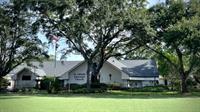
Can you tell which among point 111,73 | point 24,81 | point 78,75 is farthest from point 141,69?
point 24,81

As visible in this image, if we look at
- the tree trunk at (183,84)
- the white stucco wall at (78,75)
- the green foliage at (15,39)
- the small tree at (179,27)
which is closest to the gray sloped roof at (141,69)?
the white stucco wall at (78,75)

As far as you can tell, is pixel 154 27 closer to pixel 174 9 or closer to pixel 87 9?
pixel 174 9

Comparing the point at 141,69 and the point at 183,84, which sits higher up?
the point at 141,69

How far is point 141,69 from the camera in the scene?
229 ft

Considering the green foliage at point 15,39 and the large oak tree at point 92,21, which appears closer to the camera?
the large oak tree at point 92,21

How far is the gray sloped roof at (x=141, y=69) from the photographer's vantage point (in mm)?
68500

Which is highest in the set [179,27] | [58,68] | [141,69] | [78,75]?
[179,27]

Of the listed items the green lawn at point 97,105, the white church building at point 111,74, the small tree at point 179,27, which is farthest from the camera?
the white church building at point 111,74

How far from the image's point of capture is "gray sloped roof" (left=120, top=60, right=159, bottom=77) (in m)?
68.5

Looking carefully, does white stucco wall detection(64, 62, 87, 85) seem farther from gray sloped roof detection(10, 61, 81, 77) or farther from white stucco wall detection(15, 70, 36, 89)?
white stucco wall detection(15, 70, 36, 89)

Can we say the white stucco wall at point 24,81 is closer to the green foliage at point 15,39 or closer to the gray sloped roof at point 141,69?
the green foliage at point 15,39

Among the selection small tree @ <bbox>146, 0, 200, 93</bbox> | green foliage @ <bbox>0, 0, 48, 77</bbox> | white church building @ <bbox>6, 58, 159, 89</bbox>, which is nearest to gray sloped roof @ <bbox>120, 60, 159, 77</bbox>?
white church building @ <bbox>6, 58, 159, 89</bbox>

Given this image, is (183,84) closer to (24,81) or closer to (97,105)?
(24,81)

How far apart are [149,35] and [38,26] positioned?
15271 millimetres
